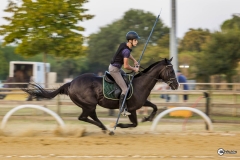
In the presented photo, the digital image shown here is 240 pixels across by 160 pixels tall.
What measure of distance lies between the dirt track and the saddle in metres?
0.94

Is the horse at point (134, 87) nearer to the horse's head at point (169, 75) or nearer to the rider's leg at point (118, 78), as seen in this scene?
the horse's head at point (169, 75)

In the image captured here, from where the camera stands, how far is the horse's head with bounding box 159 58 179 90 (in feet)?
36.4

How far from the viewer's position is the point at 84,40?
73.6ft

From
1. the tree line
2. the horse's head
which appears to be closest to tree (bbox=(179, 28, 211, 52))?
the tree line

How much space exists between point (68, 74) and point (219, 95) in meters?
49.3

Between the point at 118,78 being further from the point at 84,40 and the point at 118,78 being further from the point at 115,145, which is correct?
the point at 84,40

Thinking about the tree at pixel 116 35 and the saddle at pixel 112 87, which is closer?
the saddle at pixel 112 87

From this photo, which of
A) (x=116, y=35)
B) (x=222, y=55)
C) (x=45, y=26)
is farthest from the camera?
(x=116, y=35)

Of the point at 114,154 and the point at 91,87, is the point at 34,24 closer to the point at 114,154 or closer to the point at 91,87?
the point at 91,87

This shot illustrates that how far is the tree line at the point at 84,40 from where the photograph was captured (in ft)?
69.8

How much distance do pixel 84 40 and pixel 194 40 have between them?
4082 centimetres

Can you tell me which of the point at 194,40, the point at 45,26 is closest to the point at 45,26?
the point at 45,26

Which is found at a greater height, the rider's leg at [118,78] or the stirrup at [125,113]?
the rider's leg at [118,78]

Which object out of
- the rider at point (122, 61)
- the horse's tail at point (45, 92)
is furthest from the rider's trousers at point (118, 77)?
the horse's tail at point (45, 92)
